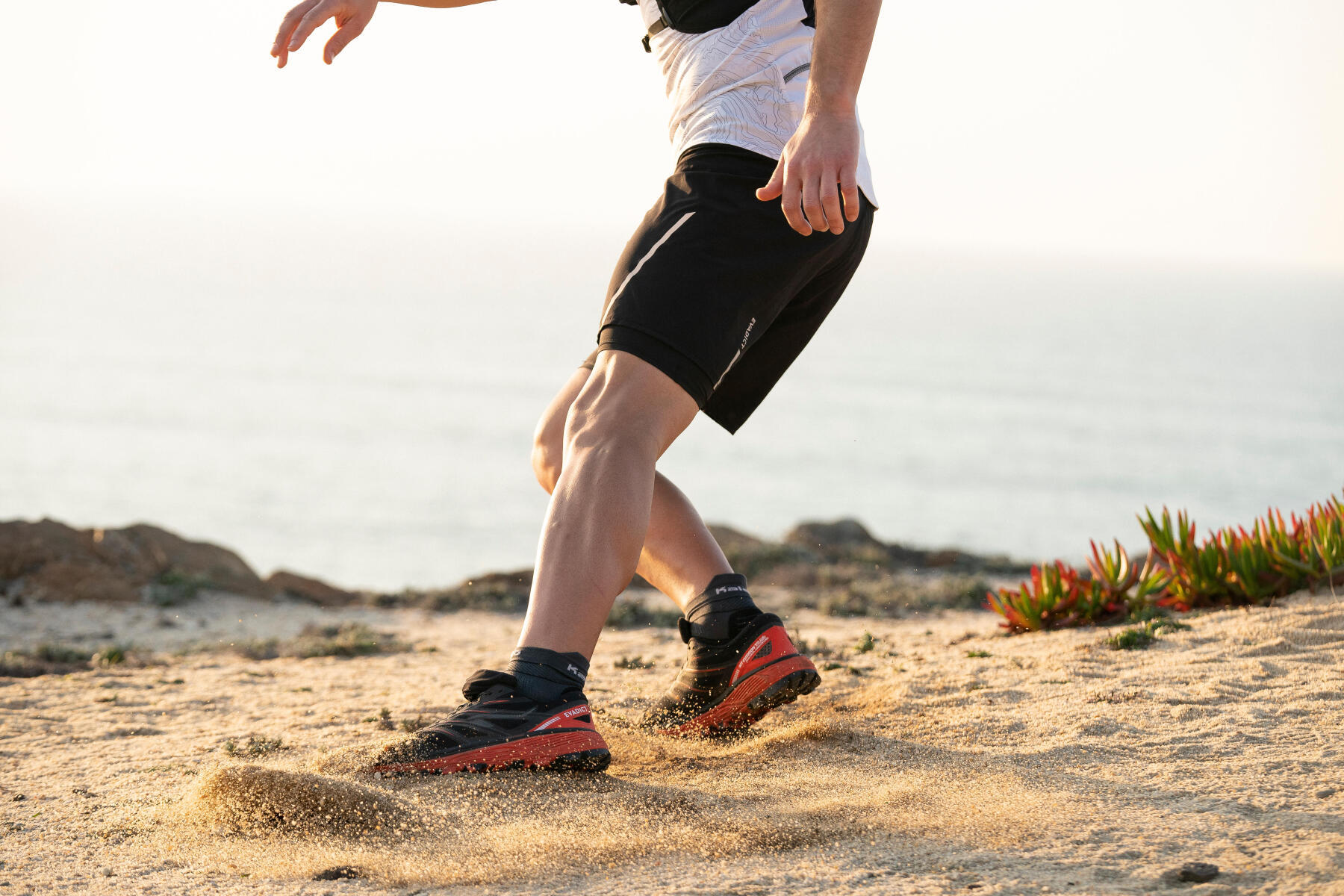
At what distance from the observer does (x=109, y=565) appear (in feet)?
23.3

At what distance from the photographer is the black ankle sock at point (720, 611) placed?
2.71 metres

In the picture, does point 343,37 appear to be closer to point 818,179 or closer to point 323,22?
point 323,22

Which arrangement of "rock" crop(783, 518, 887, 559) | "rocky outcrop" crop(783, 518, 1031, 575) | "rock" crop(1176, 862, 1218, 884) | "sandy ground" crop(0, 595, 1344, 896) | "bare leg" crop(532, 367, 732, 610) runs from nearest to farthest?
"rock" crop(1176, 862, 1218, 884) < "sandy ground" crop(0, 595, 1344, 896) < "bare leg" crop(532, 367, 732, 610) < "rocky outcrop" crop(783, 518, 1031, 575) < "rock" crop(783, 518, 887, 559)

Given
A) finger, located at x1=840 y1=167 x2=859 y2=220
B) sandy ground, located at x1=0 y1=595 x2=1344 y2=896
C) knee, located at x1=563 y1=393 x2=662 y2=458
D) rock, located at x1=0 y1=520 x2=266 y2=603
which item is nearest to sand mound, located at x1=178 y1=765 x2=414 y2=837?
sandy ground, located at x1=0 y1=595 x2=1344 y2=896

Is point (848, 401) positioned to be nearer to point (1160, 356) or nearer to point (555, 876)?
point (1160, 356)

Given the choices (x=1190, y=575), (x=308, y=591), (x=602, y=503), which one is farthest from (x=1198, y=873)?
(x=308, y=591)

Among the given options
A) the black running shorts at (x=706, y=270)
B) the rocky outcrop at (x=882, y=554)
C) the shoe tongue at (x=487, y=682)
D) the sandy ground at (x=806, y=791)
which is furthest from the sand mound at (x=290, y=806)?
the rocky outcrop at (x=882, y=554)

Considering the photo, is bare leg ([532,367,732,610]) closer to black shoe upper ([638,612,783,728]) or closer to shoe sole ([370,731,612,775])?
black shoe upper ([638,612,783,728])

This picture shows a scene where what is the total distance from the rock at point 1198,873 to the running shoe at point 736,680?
3.51ft

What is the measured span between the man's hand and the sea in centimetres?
2606

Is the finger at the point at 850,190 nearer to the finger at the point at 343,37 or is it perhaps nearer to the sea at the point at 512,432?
the finger at the point at 343,37

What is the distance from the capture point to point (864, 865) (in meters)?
1.83

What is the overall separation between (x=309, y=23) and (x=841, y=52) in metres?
1.29

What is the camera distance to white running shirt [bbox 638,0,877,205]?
2422mm
